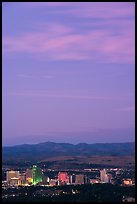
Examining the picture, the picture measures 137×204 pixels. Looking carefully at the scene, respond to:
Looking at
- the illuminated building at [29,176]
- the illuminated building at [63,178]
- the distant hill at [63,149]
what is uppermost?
the distant hill at [63,149]

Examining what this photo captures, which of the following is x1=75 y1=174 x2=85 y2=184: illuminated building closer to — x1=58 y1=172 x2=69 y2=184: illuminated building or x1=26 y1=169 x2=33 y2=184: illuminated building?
x1=58 y1=172 x2=69 y2=184: illuminated building

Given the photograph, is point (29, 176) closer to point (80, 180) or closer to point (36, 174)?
point (36, 174)

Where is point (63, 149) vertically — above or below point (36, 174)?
above

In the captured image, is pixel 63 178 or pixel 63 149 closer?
pixel 63 178

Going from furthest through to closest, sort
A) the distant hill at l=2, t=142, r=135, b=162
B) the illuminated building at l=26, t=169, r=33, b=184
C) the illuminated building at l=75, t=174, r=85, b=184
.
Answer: the distant hill at l=2, t=142, r=135, b=162 < the illuminated building at l=75, t=174, r=85, b=184 < the illuminated building at l=26, t=169, r=33, b=184

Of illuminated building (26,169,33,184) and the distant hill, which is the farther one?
the distant hill

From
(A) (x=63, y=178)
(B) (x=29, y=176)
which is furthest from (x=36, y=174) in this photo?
(A) (x=63, y=178)

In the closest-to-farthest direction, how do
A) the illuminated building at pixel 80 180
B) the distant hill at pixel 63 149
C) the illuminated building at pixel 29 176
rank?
the illuminated building at pixel 29 176, the illuminated building at pixel 80 180, the distant hill at pixel 63 149

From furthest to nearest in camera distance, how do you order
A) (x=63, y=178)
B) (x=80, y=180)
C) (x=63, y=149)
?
(x=63, y=149) < (x=63, y=178) < (x=80, y=180)

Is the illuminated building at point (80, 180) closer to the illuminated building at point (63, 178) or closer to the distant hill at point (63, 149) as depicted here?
the illuminated building at point (63, 178)

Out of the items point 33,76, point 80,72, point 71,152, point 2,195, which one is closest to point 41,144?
point 71,152

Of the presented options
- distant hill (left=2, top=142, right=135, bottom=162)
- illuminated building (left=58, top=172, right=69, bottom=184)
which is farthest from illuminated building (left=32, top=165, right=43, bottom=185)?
distant hill (left=2, top=142, right=135, bottom=162)

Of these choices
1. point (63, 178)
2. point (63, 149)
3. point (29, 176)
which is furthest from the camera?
point (63, 149)

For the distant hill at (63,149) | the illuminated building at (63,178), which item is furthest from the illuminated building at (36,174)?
the distant hill at (63,149)
